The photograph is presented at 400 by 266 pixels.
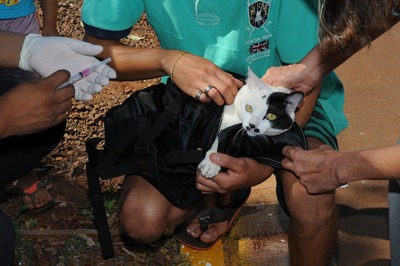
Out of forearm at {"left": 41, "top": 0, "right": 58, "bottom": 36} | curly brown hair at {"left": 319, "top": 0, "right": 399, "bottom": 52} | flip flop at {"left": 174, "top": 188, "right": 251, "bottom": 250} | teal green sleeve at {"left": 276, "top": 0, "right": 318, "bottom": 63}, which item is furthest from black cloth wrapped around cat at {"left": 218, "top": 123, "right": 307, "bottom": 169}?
forearm at {"left": 41, "top": 0, "right": 58, "bottom": 36}

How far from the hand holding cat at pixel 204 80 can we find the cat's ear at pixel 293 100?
22cm

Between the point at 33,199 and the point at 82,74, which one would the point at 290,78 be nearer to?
→ the point at 82,74

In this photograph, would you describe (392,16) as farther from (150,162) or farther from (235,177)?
(150,162)

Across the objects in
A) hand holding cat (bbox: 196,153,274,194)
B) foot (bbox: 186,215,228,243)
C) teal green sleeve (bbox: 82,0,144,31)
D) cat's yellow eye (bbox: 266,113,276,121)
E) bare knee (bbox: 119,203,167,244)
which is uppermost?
teal green sleeve (bbox: 82,0,144,31)

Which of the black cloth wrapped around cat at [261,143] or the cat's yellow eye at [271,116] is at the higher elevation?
the cat's yellow eye at [271,116]

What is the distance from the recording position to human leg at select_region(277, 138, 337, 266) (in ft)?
8.85

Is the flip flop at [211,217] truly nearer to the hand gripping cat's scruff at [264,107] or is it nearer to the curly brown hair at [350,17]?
the hand gripping cat's scruff at [264,107]

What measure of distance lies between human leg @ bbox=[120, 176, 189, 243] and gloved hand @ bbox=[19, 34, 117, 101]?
47 centimetres

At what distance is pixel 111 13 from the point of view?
2.86 metres

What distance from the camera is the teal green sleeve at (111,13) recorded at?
2.86 m

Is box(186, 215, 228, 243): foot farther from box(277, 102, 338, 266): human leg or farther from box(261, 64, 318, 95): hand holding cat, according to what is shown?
box(261, 64, 318, 95): hand holding cat

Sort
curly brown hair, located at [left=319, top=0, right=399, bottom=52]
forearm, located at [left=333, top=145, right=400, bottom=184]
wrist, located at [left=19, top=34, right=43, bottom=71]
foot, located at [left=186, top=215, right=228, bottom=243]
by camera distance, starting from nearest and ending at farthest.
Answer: curly brown hair, located at [left=319, top=0, right=399, bottom=52] < forearm, located at [left=333, top=145, right=400, bottom=184] < wrist, located at [left=19, top=34, right=43, bottom=71] < foot, located at [left=186, top=215, right=228, bottom=243]

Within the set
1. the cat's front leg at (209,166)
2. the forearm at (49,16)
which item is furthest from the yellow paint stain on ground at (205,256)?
the forearm at (49,16)

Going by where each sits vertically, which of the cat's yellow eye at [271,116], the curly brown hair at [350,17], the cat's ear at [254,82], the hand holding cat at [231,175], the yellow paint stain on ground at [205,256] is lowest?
the yellow paint stain on ground at [205,256]
